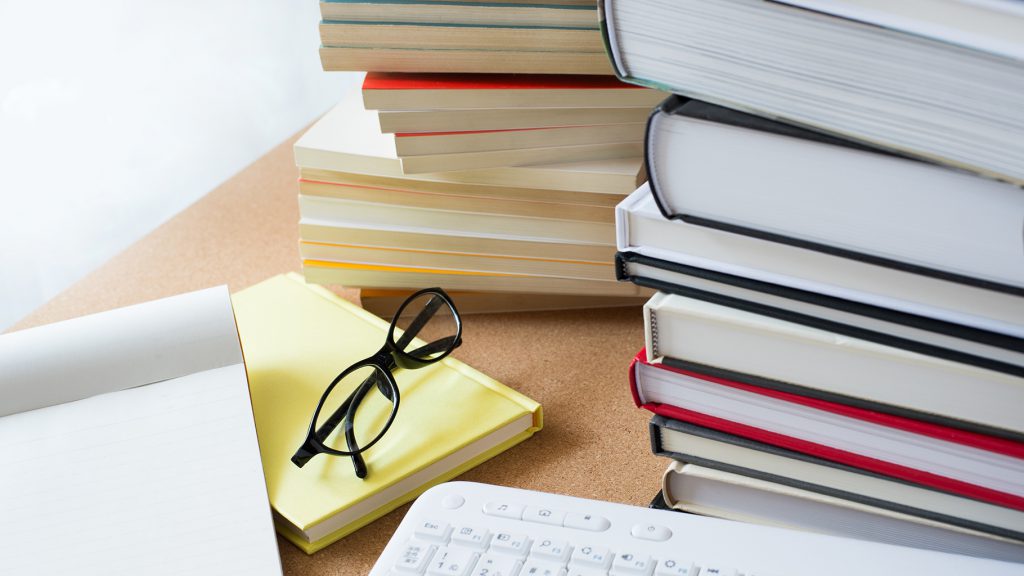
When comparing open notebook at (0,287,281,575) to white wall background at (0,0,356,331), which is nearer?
open notebook at (0,287,281,575)

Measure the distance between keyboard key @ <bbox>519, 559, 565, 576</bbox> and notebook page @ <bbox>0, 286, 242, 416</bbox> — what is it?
294 mm

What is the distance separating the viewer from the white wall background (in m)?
1.22

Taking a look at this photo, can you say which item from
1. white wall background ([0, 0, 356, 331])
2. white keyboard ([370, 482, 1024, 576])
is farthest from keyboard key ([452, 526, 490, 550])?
white wall background ([0, 0, 356, 331])

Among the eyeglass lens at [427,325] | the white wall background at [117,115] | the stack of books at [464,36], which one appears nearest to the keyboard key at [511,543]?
the eyeglass lens at [427,325]

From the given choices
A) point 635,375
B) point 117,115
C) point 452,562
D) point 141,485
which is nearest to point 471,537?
point 452,562

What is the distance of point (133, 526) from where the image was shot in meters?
0.55

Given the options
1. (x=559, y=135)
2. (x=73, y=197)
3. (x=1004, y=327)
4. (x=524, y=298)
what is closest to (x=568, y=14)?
(x=559, y=135)

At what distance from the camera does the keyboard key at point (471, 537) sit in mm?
475

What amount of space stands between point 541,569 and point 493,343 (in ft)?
0.98

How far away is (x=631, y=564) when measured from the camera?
45 centimetres

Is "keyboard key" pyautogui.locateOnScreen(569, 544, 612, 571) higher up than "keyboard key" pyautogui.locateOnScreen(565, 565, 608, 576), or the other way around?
"keyboard key" pyautogui.locateOnScreen(569, 544, 612, 571)

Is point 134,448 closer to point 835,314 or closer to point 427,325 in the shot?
point 427,325

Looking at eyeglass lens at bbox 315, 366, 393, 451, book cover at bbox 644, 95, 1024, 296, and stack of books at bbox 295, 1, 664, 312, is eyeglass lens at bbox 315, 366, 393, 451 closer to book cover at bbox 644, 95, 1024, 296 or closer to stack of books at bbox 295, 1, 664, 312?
stack of books at bbox 295, 1, 664, 312

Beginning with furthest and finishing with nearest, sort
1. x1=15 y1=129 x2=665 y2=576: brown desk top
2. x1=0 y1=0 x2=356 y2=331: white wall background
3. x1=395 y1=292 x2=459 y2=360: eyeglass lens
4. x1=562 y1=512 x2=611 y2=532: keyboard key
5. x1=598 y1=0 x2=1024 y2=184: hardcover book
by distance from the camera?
x1=0 y1=0 x2=356 y2=331: white wall background, x1=395 y1=292 x2=459 y2=360: eyeglass lens, x1=15 y1=129 x2=665 y2=576: brown desk top, x1=562 y1=512 x2=611 y2=532: keyboard key, x1=598 y1=0 x2=1024 y2=184: hardcover book
